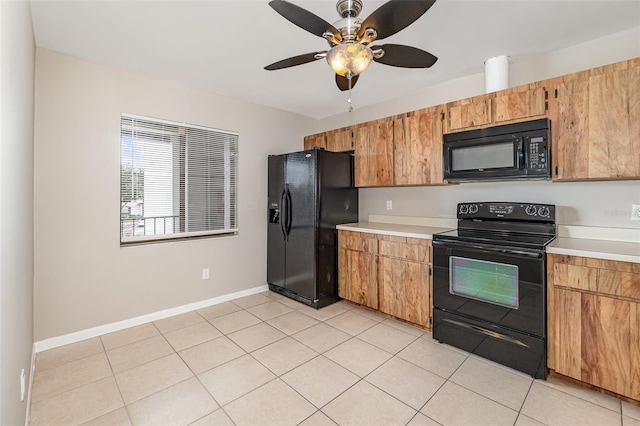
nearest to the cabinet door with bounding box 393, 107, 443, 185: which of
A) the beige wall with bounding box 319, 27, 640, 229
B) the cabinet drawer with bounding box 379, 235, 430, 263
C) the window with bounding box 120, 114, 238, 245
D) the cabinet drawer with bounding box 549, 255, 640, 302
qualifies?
the beige wall with bounding box 319, 27, 640, 229

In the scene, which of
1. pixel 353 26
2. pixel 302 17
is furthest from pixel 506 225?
pixel 302 17

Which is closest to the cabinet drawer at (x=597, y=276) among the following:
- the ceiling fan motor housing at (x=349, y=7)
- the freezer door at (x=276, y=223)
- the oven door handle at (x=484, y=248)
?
the oven door handle at (x=484, y=248)

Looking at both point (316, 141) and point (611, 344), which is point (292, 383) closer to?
point (611, 344)

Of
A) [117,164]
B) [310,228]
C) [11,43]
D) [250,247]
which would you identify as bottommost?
[250,247]

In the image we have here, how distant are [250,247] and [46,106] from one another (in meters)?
2.38

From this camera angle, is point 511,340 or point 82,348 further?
point 82,348

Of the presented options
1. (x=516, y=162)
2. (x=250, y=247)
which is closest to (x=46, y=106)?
(x=250, y=247)

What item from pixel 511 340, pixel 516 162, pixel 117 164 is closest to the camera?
pixel 511 340

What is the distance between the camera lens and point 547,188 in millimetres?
2531

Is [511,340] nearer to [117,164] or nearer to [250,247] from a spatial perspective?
[250,247]

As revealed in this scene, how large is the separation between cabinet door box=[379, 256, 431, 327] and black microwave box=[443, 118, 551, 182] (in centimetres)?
94

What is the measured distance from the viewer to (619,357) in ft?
5.85

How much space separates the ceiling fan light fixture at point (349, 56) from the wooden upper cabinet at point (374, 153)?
1.72 m

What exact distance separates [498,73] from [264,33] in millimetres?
2038
